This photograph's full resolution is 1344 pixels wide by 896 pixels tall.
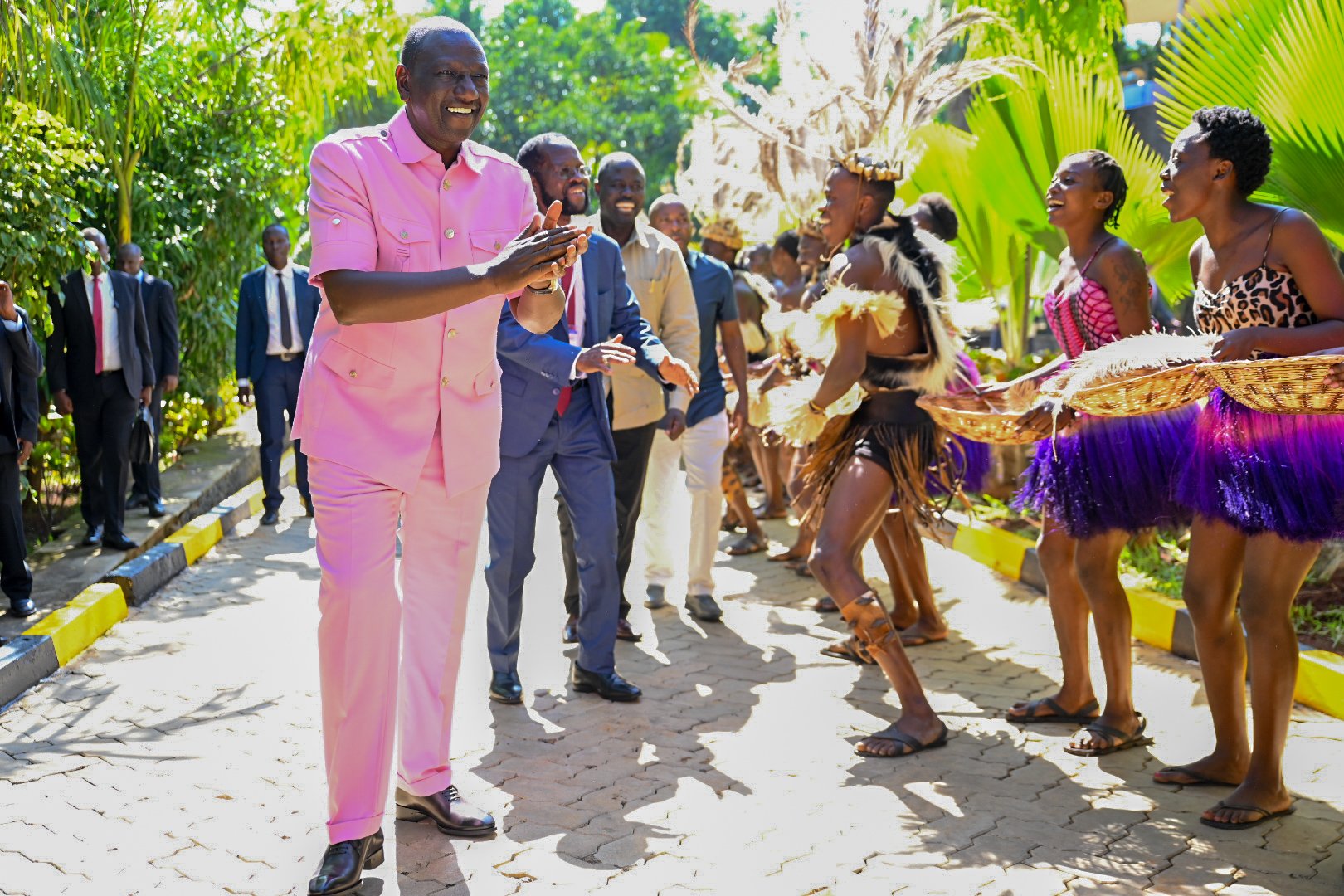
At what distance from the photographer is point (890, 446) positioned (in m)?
5.51

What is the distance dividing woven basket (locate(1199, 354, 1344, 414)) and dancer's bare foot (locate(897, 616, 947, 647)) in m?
2.85

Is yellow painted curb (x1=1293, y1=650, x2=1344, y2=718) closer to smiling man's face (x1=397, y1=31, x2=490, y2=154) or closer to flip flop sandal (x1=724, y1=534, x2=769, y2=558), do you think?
smiling man's face (x1=397, y1=31, x2=490, y2=154)

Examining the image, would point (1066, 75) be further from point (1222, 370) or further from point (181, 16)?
point (181, 16)

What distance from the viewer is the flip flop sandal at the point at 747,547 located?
364 inches

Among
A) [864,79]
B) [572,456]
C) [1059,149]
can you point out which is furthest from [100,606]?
[1059,149]

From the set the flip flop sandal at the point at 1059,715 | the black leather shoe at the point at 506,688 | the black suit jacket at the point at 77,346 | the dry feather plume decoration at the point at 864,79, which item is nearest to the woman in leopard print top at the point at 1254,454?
the flip flop sandal at the point at 1059,715

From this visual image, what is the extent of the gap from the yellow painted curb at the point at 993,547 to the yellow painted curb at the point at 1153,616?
1.27 metres

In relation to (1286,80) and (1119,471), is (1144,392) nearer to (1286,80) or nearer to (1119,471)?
(1119,471)

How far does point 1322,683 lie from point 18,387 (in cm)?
623

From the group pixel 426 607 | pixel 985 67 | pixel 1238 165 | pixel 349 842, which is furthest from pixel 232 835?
pixel 985 67

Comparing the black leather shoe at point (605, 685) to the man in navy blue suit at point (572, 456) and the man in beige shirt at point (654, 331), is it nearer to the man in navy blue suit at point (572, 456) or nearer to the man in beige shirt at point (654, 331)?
the man in navy blue suit at point (572, 456)

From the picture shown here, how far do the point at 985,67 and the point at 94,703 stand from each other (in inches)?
229

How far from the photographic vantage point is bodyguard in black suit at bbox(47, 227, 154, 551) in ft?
28.5

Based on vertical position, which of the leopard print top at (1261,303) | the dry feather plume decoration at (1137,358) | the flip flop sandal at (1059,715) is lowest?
the flip flop sandal at (1059,715)
